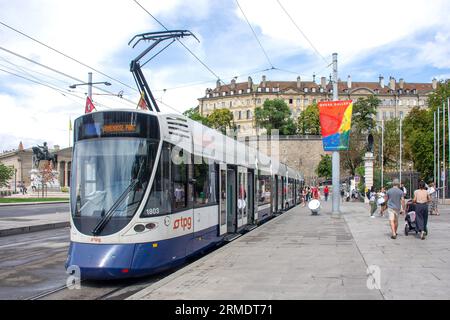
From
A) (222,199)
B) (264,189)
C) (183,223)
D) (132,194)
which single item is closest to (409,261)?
(183,223)

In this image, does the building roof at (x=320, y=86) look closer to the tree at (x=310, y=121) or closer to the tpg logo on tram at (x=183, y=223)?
the tree at (x=310, y=121)

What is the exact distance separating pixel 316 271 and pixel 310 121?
127 metres

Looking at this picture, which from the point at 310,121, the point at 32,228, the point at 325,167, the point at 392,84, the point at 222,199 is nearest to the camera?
the point at 222,199

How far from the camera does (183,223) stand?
1041 centimetres

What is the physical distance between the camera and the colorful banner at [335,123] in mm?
23391

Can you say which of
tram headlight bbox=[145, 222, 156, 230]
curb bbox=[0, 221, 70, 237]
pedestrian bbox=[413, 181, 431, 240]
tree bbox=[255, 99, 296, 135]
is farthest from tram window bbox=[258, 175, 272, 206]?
tree bbox=[255, 99, 296, 135]

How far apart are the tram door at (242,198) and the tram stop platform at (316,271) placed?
1386mm

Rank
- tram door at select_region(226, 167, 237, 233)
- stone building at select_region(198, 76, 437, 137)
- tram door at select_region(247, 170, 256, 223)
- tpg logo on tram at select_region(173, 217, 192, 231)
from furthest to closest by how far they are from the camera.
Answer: stone building at select_region(198, 76, 437, 137)
tram door at select_region(247, 170, 256, 223)
tram door at select_region(226, 167, 237, 233)
tpg logo on tram at select_region(173, 217, 192, 231)

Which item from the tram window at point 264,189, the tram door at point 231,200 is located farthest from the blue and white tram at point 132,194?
the tram window at point 264,189

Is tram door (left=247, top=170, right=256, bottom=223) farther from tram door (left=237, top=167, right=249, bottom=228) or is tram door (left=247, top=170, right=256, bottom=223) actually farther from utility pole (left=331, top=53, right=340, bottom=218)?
utility pole (left=331, top=53, right=340, bottom=218)

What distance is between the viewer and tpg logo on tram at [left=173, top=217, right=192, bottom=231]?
10.0 meters

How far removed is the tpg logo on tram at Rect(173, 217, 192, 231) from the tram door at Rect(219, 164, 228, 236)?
273 centimetres

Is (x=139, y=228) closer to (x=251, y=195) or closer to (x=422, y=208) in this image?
(x=422, y=208)

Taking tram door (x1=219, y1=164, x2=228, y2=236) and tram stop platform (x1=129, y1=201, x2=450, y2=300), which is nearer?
tram stop platform (x1=129, y1=201, x2=450, y2=300)
